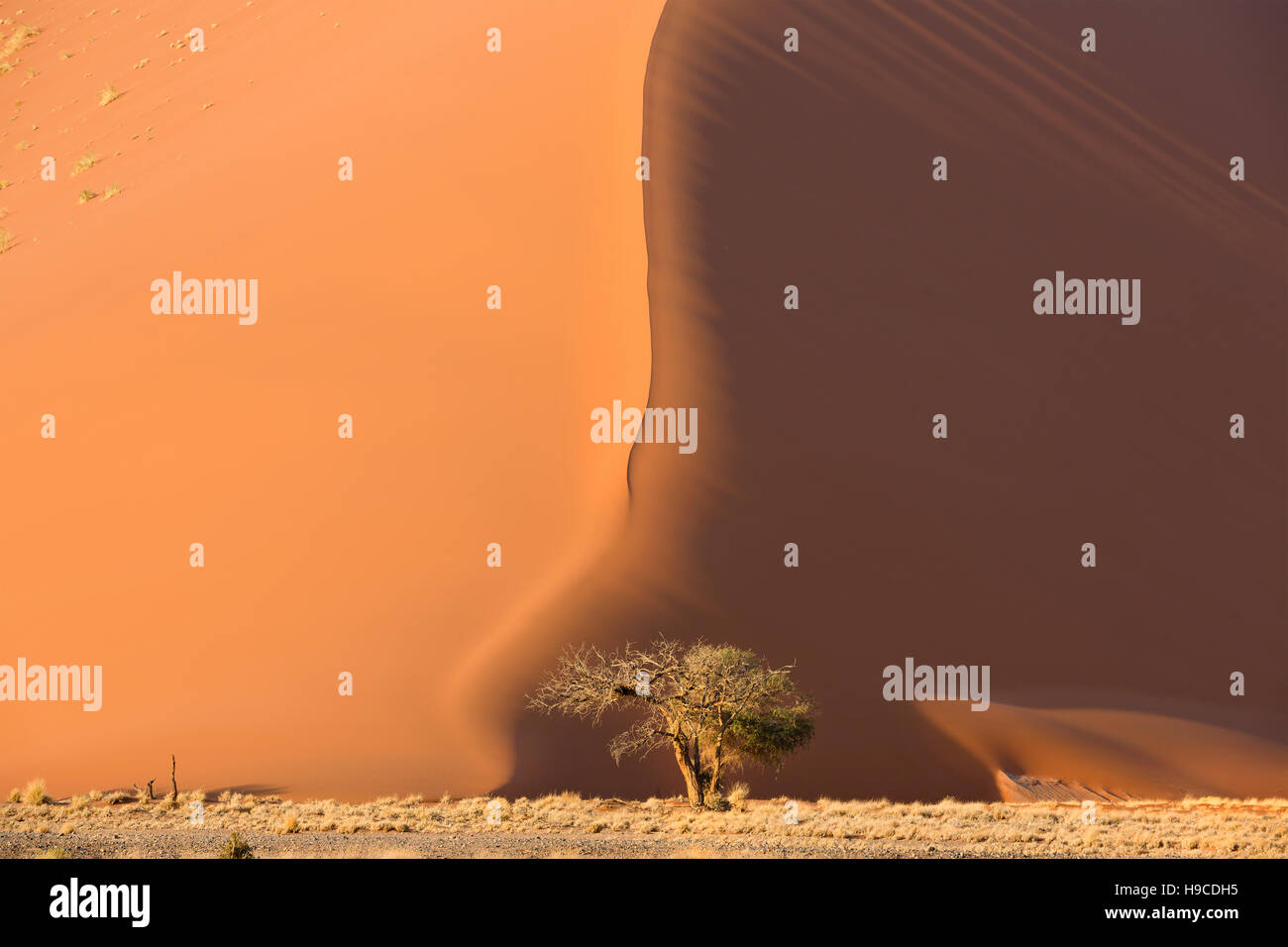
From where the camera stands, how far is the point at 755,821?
569 inches

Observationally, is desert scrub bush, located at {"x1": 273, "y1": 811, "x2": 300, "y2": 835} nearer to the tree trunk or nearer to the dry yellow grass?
the dry yellow grass

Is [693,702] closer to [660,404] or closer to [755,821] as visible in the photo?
[755,821]

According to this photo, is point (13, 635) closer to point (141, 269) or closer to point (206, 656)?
point (206, 656)

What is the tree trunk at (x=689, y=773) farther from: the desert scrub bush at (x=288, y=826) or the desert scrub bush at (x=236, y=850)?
the desert scrub bush at (x=236, y=850)

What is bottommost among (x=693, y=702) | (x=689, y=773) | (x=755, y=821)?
(x=755, y=821)

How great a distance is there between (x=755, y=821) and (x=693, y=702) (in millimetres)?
2425

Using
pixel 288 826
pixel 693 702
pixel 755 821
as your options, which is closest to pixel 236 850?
pixel 288 826

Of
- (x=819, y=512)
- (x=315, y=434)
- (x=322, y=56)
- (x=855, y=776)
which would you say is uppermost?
(x=322, y=56)

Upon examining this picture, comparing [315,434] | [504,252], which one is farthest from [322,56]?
[315,434]

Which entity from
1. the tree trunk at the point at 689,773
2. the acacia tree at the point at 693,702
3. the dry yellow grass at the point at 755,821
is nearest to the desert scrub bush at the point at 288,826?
the dry yellow grass at the point at 755,821

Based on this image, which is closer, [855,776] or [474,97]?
[855,776]

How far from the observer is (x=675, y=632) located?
18250mm

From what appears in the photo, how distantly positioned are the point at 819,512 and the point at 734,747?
168 inches
